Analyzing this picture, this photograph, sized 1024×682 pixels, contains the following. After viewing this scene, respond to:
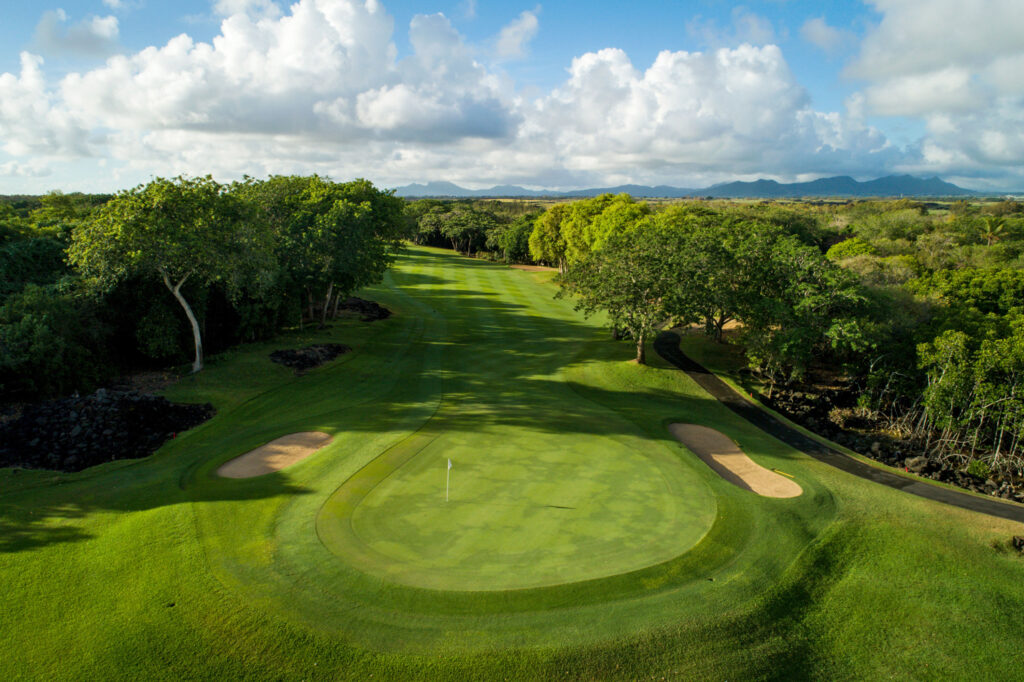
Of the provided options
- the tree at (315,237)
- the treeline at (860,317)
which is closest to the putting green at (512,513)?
the treeline at (860,317)

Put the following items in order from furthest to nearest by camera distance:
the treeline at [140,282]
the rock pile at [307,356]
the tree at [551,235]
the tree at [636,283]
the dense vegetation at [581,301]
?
the tree at [551,235]
the tree at [636,283]
the rock pile at [307,356]
the dense vegetation at [581,301]
the treeline at [140,282]

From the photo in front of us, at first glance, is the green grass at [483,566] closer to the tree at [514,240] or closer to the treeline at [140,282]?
the treeline at [140,282]

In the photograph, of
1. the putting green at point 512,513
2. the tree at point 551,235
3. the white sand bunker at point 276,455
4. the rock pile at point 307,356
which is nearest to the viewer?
the putting green at point 512,513

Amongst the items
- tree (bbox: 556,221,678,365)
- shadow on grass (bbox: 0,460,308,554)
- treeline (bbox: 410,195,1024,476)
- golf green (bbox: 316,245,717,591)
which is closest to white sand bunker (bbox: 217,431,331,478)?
shadow on grass (bbox: 0,460,308,554)

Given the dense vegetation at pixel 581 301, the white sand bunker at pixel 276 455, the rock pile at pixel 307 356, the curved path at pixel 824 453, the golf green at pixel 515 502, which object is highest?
the dense vegetation at pixel 581 301

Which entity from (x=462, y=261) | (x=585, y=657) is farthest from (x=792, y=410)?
(x=462, y=261)

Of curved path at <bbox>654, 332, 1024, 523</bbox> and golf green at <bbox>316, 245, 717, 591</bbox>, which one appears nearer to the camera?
golf green at <bbox>316, 245, 717, 591</bbox>

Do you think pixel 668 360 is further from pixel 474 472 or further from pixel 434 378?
pixel 474 472

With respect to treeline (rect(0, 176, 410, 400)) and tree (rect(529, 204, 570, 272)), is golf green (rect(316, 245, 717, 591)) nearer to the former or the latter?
treeline (rect(0, 176, 410, 400))
